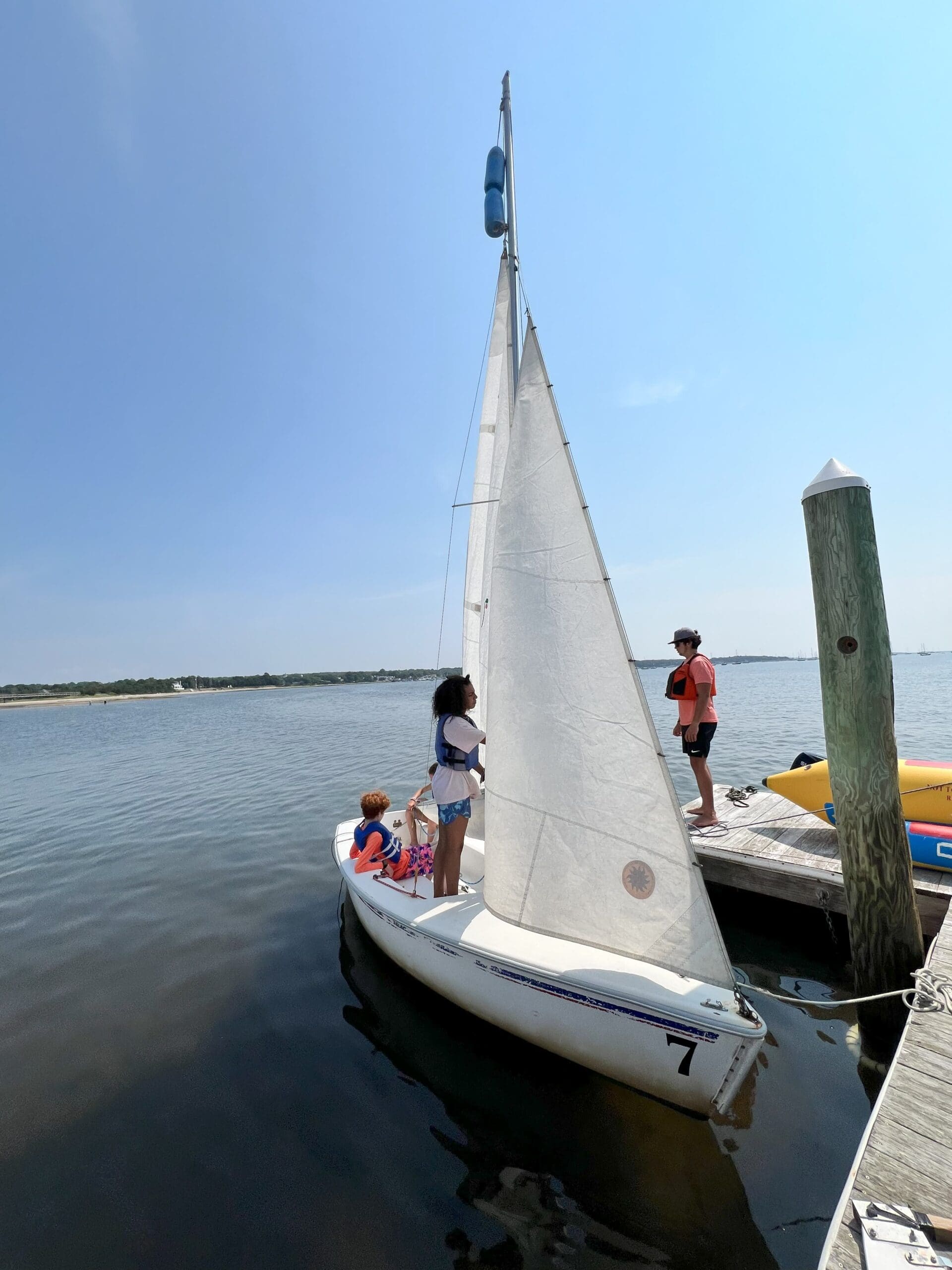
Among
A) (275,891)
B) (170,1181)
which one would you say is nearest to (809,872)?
(170,1181)

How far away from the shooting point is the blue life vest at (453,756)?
4.49m

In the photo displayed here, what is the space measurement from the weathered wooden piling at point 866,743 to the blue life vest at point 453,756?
2767mm

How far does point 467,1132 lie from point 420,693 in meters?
64.2

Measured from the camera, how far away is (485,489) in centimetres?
625

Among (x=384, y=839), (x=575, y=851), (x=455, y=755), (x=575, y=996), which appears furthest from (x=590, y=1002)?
(x=384, y=839)

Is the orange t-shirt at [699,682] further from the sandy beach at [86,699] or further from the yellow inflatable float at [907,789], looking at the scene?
the sandy beach at [86,699]

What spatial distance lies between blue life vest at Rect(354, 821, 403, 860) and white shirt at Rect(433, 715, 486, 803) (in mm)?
1502

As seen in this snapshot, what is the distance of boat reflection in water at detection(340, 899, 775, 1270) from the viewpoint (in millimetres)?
2959

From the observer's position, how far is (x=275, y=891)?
7.86 meters

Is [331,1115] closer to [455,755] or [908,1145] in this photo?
[455,755]

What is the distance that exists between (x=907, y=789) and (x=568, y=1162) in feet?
17.6

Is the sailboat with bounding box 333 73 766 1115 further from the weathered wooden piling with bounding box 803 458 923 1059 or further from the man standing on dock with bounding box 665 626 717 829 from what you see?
the man standing on dock with bounding box 665 626 717 829

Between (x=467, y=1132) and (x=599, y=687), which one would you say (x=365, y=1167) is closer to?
(x=467, y=1132)

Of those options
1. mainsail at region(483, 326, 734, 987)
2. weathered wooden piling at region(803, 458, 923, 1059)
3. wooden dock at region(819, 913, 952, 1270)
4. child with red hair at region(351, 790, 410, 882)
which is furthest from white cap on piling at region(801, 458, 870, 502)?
child with red hair at region(351, 790, 410, 882)
